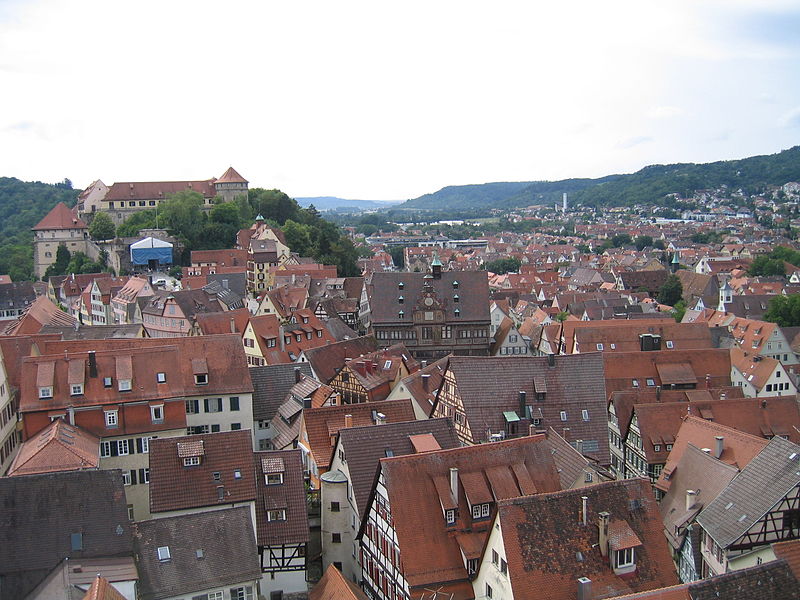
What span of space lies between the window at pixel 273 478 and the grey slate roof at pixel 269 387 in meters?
15.9

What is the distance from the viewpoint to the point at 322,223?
140 metres

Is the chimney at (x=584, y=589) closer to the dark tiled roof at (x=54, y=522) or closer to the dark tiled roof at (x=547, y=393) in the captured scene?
the dark tiled roof at (x=54, y=522)

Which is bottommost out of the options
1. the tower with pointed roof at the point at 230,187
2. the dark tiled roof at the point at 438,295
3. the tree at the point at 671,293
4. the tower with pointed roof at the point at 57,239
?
the tree at the point at 671,293

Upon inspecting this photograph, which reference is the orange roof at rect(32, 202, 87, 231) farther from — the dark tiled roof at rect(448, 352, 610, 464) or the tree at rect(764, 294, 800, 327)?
the tree at rect(764, 294, 800, 327)

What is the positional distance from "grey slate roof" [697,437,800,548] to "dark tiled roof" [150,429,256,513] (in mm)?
18272

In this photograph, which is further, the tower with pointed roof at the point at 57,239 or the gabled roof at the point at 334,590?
the tower with pointed roof at the point at 57,239

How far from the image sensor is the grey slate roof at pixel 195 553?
25141 mm

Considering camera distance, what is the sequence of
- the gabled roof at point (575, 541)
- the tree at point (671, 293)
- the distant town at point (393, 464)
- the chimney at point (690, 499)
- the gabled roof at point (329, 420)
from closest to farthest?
1. the gabled roof at point (575, 541)
2. the distant town at point (393, 464)
3. the chimney at point (690, 499)
4. the gabled roof at point (329, 420)
5. the tree at point (671, 293)

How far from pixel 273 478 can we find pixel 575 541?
12642mm

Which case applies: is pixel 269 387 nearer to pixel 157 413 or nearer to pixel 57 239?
pixel 157 413

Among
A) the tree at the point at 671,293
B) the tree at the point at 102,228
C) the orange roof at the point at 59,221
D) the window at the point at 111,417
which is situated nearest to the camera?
the window at the point at 111,417

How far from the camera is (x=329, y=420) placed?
38.0 metres

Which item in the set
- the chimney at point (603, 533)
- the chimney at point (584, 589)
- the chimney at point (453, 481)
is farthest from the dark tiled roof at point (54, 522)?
the chimney at point (603, 533)

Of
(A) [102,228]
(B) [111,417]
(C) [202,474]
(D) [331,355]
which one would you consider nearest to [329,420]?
(C) [202,474]
